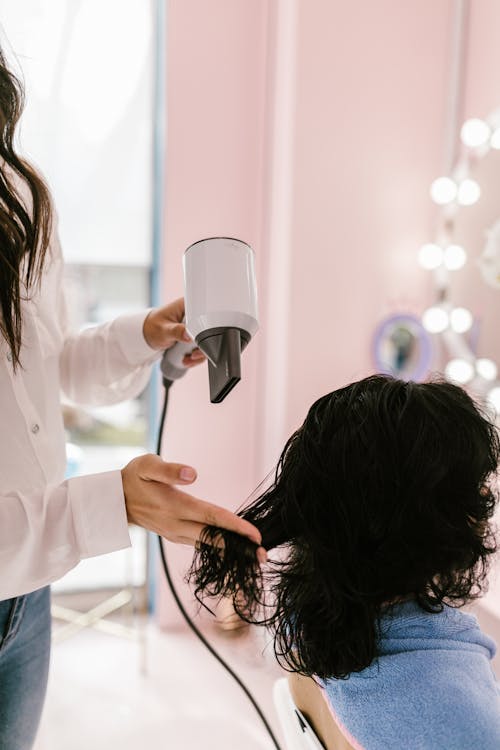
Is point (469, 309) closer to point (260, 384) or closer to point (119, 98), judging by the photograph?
point (260, 384)

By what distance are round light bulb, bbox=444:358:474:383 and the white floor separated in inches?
34.6

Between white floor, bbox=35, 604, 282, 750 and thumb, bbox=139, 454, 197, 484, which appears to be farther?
white floor, bbox=35, 604, 282, 750

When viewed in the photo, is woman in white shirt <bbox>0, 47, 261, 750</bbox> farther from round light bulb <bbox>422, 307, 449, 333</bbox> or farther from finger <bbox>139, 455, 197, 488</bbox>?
round light bulb <bbox>422, 307, 449, 333</bbox>

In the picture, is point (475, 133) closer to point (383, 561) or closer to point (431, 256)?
point (431, 256)

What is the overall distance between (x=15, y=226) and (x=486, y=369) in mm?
1375

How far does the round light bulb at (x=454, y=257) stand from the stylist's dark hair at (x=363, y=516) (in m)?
1.26

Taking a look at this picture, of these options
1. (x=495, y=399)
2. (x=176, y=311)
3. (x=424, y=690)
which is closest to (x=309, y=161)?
(x=495, y=399)

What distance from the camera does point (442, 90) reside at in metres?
1.96

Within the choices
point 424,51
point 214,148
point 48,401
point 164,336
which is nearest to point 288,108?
point 214,148

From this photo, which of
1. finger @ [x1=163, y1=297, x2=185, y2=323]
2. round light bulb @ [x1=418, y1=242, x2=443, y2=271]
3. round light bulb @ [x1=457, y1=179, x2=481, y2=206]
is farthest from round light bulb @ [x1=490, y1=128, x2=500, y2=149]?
finger @ [x1=163, y1=297, x2=185, y2=323]

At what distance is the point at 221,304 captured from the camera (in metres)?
0.68

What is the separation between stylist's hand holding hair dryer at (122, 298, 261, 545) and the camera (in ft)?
1.85

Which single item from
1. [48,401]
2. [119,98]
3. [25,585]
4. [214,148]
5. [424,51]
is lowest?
[25,585]

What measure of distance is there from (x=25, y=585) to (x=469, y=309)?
1.52m
